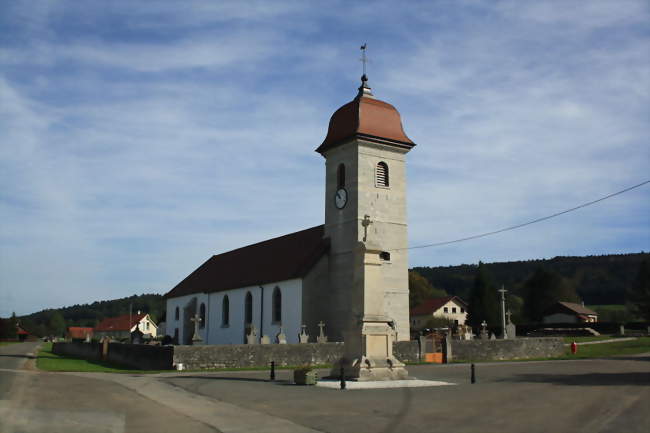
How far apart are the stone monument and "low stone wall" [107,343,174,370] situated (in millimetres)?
8808

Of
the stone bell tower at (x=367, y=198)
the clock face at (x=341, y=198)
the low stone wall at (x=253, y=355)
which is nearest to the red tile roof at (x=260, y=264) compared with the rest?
the stone bell tower at (x=367, y=198)

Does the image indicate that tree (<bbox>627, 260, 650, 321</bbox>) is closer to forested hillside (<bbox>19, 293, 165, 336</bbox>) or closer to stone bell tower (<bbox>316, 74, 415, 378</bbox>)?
stone bell tower (<bbox>316, 74, 415, 378</bbox>)

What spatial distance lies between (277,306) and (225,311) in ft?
29.5

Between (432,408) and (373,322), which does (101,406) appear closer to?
(432,408)

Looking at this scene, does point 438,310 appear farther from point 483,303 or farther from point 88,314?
point 88,314

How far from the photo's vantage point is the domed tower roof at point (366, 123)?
117ft

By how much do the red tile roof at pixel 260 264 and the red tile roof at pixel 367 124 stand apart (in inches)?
261

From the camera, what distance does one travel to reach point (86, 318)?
190 m

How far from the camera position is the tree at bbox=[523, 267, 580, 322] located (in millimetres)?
89938

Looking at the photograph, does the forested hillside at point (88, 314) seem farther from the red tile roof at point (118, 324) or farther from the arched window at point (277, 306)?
the arched window at point (277, 306)

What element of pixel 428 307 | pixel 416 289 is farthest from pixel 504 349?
pixel 428 307

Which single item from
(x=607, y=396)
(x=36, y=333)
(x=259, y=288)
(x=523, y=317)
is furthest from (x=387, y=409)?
(x=36, y=333)

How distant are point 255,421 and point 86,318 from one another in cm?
19577

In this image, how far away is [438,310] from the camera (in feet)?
307
